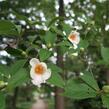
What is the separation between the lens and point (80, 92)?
4.29 ft

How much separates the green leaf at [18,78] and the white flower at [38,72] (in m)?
0.03

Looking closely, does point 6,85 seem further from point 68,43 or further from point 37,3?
point 37,3

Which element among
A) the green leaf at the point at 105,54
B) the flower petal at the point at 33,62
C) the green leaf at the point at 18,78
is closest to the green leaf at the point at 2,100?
the green leaf at the point at 18,78

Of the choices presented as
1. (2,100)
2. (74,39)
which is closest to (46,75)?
(2,100)

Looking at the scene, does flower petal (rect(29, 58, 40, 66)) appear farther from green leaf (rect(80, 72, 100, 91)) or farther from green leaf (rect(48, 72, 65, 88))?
green leaf (rect(80, 72, 100, 91))

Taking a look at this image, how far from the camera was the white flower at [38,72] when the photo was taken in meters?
1.26

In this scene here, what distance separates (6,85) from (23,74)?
72 mm

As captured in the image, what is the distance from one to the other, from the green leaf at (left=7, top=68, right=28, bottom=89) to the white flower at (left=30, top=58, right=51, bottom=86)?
0.03 metres

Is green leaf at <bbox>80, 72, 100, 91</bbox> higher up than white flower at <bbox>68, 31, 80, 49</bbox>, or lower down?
lower down

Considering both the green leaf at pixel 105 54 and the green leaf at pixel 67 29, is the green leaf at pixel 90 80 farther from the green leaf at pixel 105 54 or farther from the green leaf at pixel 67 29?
the green leaf at pixel 67 29

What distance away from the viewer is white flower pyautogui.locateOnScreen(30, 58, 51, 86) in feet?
4.15

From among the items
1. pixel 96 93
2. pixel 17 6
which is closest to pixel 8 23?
pixel 96 93

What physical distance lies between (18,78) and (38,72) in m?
0.10

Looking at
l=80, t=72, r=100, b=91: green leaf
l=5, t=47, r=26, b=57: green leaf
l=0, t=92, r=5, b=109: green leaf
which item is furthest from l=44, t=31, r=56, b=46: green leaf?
l=0, t=92, r=5, b=109: green leaf
